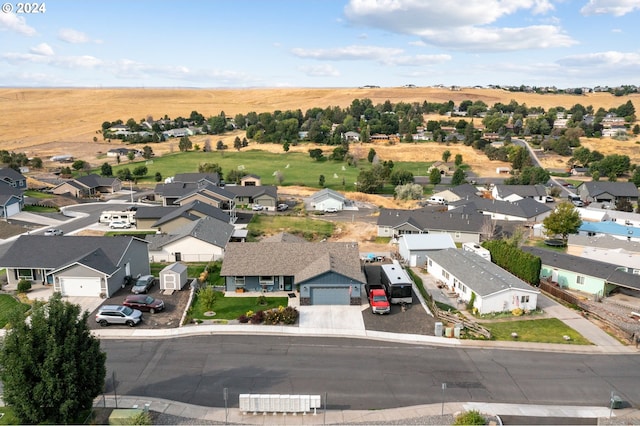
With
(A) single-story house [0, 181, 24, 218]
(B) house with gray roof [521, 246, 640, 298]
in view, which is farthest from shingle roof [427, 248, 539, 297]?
(A) single-story house [0, 181, 24, 218]

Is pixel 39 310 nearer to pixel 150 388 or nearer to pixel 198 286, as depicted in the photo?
pixel 150 388

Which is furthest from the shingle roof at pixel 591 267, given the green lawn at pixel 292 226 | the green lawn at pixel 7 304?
the green lawn at pixel 7 304

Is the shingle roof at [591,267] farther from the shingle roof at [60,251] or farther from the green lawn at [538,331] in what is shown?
the shingle roof at [60,251]

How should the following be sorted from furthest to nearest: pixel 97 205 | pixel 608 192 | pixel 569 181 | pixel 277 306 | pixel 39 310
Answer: pixel 569 181 < pixel 608 192 < pixel 97 205 < pixel 277 306 < pixel 39 310

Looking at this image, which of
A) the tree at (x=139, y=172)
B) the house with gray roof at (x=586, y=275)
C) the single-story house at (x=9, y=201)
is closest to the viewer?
the house with gray roof at (x=586, y=275)

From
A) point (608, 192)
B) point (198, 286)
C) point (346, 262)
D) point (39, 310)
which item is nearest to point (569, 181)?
point (608, 192)

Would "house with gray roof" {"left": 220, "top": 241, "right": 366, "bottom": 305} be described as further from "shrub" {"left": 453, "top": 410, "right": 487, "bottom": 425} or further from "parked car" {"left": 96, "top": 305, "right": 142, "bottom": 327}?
"shrub" {"left": 453, "top": 410, "right": 487, "bottom": 425}
